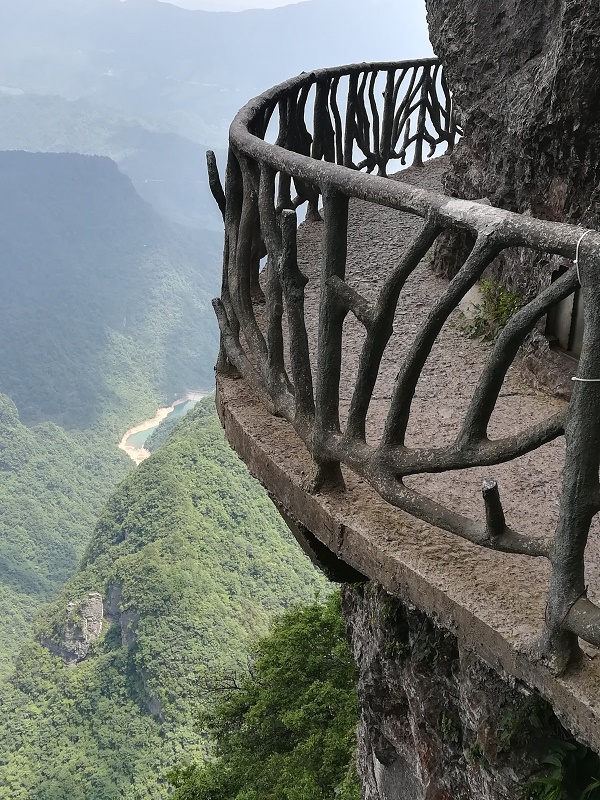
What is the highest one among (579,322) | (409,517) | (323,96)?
(323,96)

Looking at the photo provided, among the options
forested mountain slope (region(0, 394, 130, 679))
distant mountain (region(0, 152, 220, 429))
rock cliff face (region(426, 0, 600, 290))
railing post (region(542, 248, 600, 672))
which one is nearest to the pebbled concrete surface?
railing post (region(542, 248, 600, 672))

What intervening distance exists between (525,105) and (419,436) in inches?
77.8

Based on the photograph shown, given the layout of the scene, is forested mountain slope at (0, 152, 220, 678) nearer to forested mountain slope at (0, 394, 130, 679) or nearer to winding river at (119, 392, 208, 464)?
forested mountain slope at (0, 394, 130, 679)

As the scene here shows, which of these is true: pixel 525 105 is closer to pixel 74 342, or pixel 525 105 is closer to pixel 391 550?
pixel 391 550

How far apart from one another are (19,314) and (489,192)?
408 feet

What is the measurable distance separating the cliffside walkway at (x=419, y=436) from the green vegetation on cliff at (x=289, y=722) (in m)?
7.15

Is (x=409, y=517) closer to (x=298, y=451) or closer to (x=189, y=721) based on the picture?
(x=298, y=451)

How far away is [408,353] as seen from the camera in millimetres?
1889

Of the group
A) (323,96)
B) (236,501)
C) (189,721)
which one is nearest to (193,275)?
(236,501)

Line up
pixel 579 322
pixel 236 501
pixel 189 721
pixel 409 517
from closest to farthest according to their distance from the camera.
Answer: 1. pixel 409 517
2. pixel 579 322
3. pixel 189 721
4. pixel 236 501

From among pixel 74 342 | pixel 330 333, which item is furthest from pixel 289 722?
pixel 74 342

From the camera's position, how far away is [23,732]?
40219mm

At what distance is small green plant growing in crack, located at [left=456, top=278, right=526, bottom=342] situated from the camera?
4172 millimetres

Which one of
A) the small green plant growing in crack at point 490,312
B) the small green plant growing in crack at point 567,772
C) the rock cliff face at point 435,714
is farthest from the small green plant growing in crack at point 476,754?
the small green plant growing in crack at point 490,312
